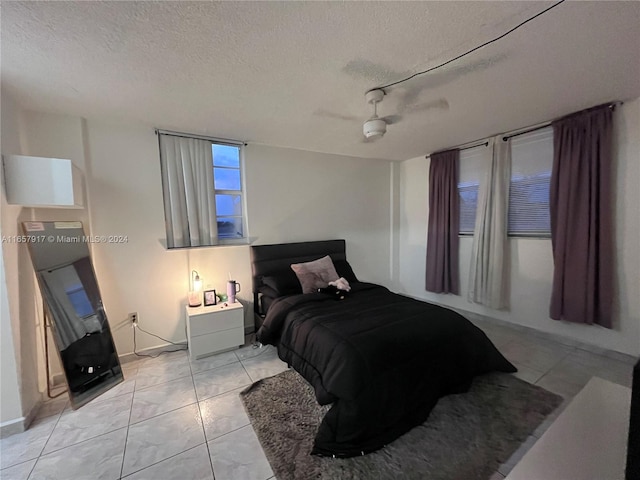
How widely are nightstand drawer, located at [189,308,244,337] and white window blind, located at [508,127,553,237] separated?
3.38m

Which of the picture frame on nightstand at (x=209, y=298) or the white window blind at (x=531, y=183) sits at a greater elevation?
the white window blind at (x=531, y=183)

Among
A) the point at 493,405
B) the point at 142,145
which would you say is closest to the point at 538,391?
the point at 493,405

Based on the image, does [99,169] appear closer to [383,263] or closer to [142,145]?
[142,145]

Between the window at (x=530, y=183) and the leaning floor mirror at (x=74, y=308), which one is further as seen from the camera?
the window at (x=530, y=183)

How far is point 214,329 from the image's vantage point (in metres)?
2.59

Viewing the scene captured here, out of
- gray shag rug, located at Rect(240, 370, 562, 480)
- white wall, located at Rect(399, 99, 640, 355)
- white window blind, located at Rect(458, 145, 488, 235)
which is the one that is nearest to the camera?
gray shag rug, located at Rect(240, 370, 562, 480)

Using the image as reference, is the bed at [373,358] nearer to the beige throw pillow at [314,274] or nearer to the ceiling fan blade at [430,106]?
the beige throw pillow at [314,274]

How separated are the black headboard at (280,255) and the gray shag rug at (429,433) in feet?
4.37

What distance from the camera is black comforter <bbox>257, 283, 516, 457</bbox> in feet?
4.97

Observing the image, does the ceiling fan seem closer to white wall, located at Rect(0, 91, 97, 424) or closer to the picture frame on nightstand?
the picture frame on nightstand

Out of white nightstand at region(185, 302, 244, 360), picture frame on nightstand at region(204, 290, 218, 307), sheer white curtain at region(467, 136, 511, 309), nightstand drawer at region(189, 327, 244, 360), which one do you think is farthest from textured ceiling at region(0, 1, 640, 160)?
nightstand drawer at region(189, 327, 244, 360)

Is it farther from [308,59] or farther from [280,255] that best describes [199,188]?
[308,59]

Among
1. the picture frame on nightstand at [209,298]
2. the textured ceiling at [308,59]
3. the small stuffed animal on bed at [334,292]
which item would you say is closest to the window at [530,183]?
the textured ceiling at [308,59]

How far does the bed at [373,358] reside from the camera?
1.52 metres
